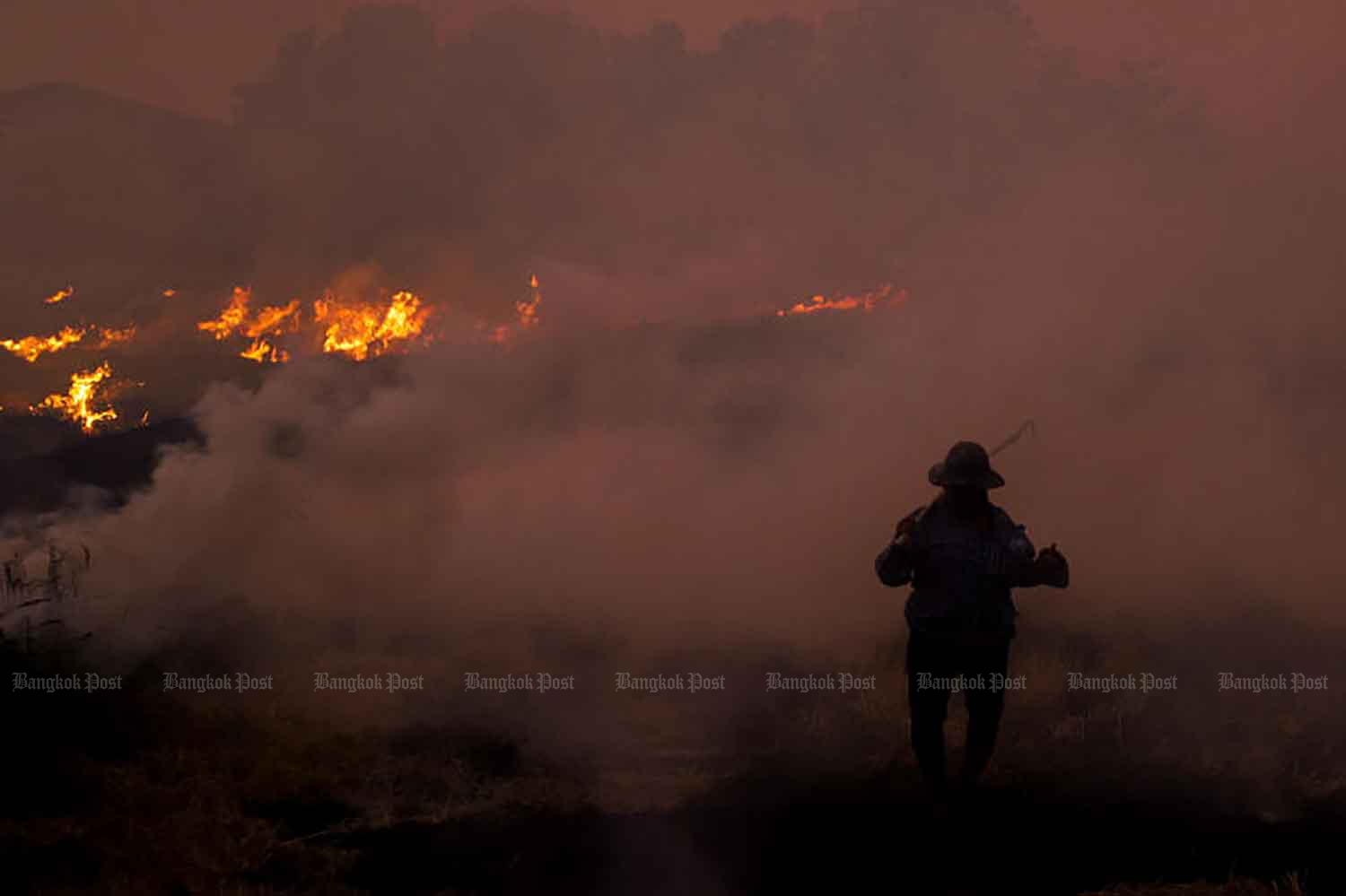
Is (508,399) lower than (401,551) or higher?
higher

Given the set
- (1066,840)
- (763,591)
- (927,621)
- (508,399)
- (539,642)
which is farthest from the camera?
(508,399)

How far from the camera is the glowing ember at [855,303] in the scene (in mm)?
27266

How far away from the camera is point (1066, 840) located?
20.5 ft

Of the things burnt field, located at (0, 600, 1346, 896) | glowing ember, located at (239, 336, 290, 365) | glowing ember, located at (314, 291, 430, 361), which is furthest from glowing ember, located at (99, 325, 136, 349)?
burnt field, located at (0, 600, 1346, 896)

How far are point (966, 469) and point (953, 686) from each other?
1345mm

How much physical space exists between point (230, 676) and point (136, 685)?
0.73m

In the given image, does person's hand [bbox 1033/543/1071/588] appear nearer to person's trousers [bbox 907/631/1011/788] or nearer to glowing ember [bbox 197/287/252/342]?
person's trousers [bbox 907/631/1011/788]

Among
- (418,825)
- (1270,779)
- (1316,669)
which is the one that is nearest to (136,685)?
(418,825)

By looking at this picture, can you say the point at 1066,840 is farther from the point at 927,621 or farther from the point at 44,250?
the point at 44,250

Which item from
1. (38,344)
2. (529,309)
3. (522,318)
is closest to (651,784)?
(522,318)

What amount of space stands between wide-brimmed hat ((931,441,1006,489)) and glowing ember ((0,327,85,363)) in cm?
3160

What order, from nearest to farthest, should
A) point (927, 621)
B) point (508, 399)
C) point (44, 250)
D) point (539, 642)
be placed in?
1. point (927, 621)
2. point (539, 642)
3. point (508, 399)
4. point (44, 250)

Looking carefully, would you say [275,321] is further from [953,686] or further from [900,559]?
[900,559]

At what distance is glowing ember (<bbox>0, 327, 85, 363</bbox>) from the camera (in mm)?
30328
